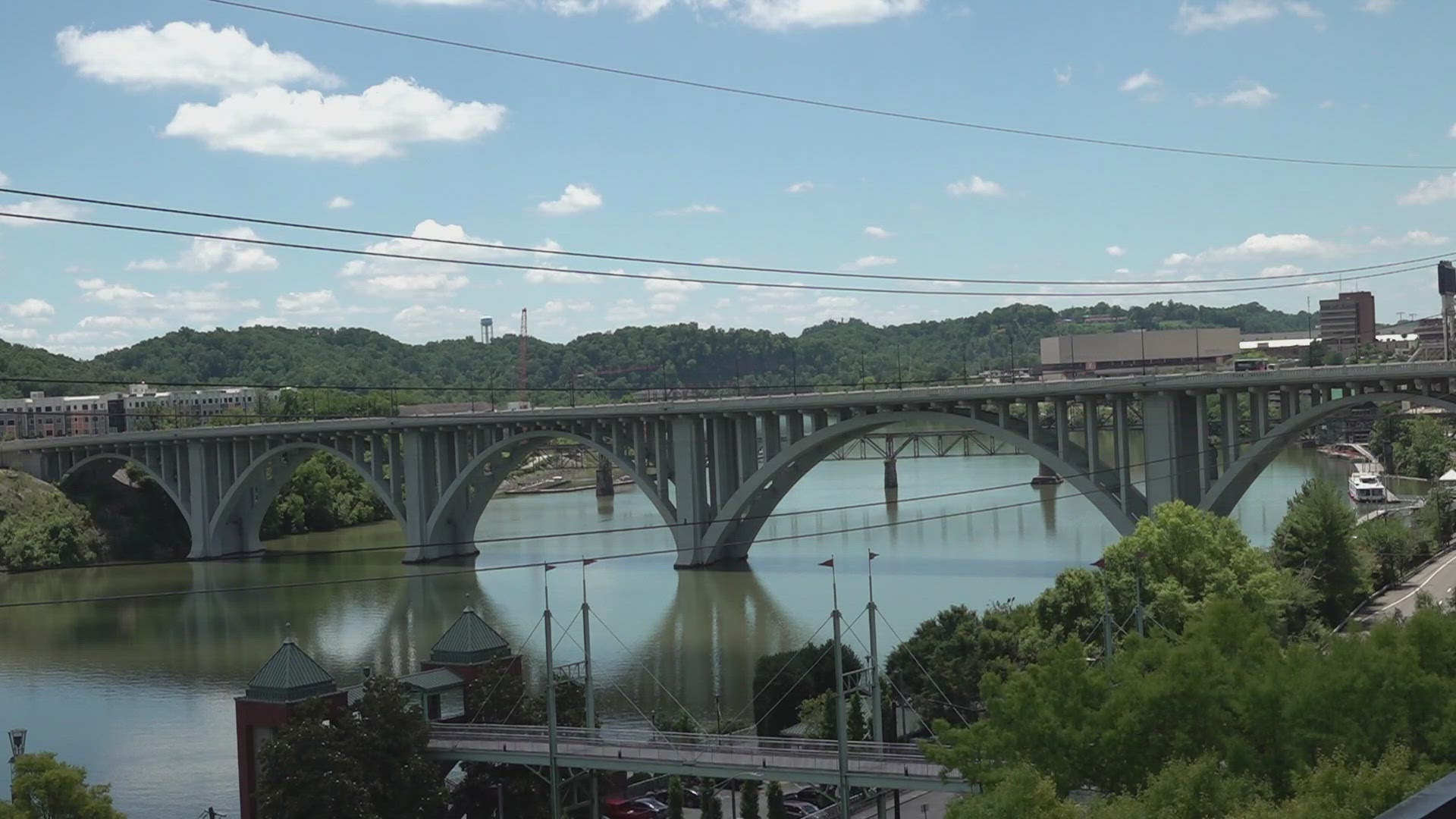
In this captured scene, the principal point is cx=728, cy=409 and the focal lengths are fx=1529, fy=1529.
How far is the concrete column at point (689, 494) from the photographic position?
187 ft

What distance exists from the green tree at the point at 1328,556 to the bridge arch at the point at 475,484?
29557mm

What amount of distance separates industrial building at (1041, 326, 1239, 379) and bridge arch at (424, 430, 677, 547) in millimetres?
31848

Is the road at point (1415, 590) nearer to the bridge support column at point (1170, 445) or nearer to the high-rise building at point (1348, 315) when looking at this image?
the bridge support column at point (1170, 445)

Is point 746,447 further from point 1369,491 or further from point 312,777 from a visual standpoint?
point 312,777

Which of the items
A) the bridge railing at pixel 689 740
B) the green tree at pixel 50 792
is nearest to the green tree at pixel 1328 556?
the bridge railing at pixel 689 740

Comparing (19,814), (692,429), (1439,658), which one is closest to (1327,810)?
(1439,658)

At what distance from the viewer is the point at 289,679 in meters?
24.7

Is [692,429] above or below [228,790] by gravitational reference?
above

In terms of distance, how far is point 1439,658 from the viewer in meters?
19.2

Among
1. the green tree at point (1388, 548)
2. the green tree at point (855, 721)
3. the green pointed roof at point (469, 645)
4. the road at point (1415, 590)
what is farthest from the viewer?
the green tree at point (1388, 548)

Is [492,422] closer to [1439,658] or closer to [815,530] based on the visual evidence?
[815,530]

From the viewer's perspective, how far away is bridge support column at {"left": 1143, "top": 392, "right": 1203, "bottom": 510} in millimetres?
45188

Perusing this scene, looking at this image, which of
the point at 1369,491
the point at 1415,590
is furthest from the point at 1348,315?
the point at 1415,590

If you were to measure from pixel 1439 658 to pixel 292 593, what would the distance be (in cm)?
4575
